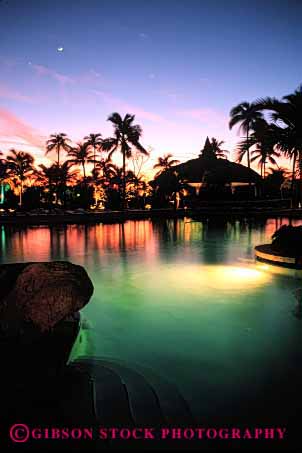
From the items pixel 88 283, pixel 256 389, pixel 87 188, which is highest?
pixel 87 188

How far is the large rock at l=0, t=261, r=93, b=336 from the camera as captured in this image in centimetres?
432

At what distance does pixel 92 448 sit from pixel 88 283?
7.96ft

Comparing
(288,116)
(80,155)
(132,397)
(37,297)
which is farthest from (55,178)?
(132,397)

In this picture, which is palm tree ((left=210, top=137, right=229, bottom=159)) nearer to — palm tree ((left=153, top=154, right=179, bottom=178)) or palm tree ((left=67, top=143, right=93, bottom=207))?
palm tree ((left=153, top=154, right=179, bottom=178))

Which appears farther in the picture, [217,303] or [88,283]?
[217,303]

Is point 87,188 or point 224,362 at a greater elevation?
point 87,188

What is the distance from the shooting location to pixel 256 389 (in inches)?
145

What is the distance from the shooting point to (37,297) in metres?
4.39

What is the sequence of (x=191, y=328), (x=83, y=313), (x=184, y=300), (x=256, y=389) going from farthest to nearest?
(x=184, y=300) < (x=83, y=313) < (x=191, y=328) < (x=256, y=389)

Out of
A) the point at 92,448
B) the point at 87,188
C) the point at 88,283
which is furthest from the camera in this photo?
the point at 87,188

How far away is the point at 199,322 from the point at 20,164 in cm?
4479

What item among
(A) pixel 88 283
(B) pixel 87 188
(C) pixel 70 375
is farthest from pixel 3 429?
(B) pixel 87 188

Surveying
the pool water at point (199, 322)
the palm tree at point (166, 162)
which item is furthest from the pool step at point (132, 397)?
the palm tree at point (166, 162)

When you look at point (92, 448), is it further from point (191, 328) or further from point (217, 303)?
point (217, 303)
